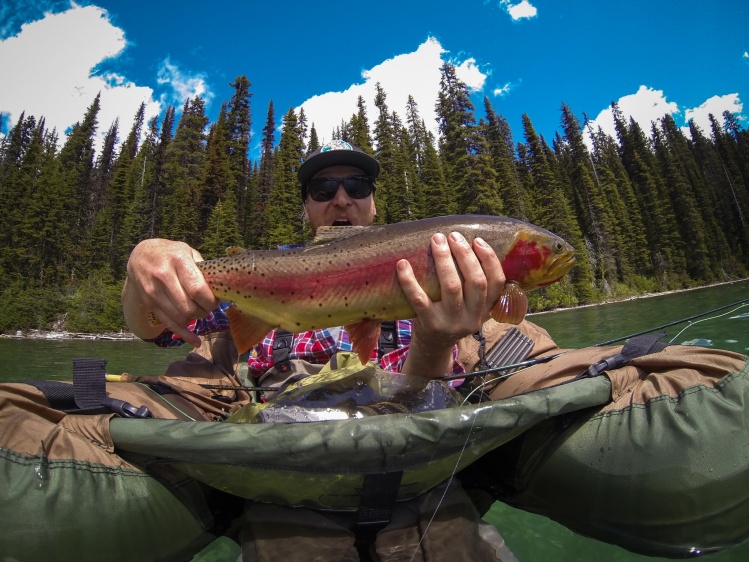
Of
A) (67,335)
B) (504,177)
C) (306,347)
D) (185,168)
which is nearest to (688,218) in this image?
(504,177)

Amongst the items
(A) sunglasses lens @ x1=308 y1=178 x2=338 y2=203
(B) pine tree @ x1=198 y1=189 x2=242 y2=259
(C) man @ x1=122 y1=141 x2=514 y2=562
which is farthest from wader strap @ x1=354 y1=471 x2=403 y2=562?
(B) pine tree @ x1=198 y1=189 x2=242 y2=259

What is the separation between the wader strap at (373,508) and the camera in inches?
78.9

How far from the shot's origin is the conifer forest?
3800 cm

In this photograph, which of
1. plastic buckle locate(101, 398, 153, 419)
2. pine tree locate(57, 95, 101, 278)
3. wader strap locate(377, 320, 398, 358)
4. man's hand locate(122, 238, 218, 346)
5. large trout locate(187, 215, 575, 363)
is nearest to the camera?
plastic buckle locate(101, 398, 153, 419)

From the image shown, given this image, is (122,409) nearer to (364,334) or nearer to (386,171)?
(364,334)

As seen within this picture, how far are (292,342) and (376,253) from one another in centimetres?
129

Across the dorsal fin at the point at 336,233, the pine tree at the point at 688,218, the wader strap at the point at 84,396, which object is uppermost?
the pine tree at the point at 688,218

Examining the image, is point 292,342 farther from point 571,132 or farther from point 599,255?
point 571,132

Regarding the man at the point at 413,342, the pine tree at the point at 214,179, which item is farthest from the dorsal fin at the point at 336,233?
the pine tree at the point at 214,179

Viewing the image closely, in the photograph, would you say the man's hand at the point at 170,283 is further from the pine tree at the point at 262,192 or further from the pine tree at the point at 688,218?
the pine tree at the point at 688,218

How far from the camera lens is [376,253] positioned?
8.46 ft

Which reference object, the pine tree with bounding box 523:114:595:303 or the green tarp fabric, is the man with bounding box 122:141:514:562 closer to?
the green tarp fabric

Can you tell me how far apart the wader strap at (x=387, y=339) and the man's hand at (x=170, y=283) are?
1.44 meters

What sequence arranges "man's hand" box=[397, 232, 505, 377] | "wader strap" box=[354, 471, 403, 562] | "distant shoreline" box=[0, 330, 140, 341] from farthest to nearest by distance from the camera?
"distant shoreline" box=[0, 330, 140, 341], "man's hand" box=[397, 232, 505, 377], "wader strap" box=[354, 471, 403, 562]
